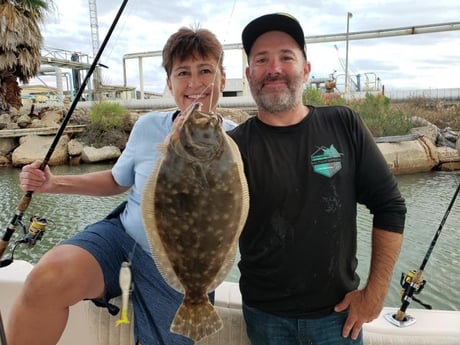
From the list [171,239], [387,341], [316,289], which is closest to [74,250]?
[171,239]

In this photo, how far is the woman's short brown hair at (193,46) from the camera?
245cm

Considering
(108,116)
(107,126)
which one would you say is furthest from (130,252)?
(108,116)

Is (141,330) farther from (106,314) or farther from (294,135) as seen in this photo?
(294,135)

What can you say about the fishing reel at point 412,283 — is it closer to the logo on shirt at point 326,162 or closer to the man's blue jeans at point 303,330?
the man's blue jeans at point 303,330

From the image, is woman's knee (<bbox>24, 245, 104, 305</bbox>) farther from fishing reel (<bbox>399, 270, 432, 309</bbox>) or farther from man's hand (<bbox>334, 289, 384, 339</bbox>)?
fishing reel (<bbox>399, 270, 432, 309</bbox>)

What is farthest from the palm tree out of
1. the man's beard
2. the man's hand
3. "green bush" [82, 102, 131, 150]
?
the man's hand

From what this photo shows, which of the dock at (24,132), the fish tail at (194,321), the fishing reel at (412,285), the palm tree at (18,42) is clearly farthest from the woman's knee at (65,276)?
the dock at (24,132)

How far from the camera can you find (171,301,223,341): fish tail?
70.9 inches

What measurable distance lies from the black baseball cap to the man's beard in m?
0.25

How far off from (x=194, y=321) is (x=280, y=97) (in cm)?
120

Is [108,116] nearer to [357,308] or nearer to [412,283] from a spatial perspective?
[412,283]

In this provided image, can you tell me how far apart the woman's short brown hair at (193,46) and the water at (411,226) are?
409 cm

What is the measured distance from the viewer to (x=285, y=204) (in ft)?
6.82

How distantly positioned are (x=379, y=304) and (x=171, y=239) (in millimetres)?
1215
